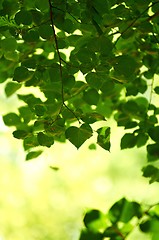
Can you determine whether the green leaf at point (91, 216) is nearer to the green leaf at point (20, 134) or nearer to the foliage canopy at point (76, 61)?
the foliage canopy at point (76, 61)

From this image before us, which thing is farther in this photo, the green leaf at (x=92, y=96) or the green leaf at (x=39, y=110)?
the green leaf at (x=92, y=96)

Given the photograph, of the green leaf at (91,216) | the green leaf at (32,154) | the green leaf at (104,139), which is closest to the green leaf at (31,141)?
the green leaf at (32,154)

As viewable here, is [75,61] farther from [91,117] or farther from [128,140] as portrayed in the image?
[128,140]

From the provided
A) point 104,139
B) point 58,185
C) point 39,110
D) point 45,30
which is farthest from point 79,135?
point 58,185

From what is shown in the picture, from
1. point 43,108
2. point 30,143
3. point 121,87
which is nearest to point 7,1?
point 43,108

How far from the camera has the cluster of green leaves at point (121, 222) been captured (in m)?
1.06

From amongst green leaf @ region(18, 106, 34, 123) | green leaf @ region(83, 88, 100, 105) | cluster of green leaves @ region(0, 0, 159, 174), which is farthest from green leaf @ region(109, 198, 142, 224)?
green leaf @ region(18, 106, 34, 123)

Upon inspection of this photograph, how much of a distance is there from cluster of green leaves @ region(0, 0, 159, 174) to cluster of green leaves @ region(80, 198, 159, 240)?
354mm

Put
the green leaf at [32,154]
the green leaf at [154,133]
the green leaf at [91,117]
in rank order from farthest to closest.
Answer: the green leaf at [32,154], the green leaf at [154,133], the green leaf at [91,117]

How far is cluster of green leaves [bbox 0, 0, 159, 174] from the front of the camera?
137 cm

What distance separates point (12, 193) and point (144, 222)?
5362mm

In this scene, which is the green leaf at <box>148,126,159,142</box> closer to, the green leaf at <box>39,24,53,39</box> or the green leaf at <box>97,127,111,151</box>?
the green leaf at <box>97,127,111,151</box>

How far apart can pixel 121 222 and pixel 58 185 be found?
5.30 meters

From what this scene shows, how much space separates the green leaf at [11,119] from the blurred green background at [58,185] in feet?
12.2
